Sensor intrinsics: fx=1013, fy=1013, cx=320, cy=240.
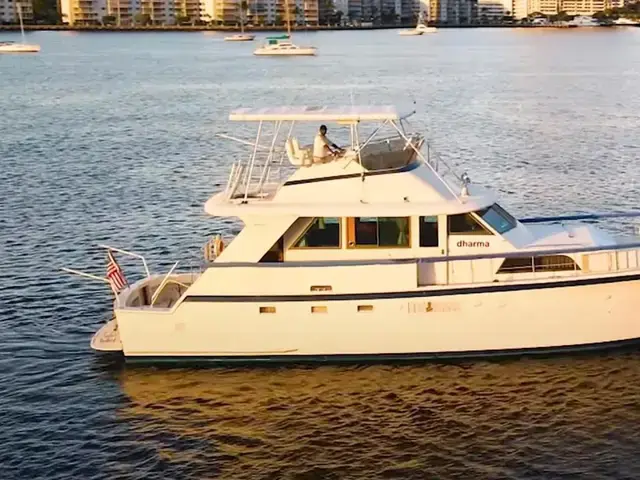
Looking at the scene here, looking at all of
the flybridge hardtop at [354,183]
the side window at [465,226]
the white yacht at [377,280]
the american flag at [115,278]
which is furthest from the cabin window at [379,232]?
the american flag at [115,278]

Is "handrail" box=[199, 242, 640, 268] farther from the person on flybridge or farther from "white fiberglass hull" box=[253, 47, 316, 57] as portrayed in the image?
"white fiberglass hull" box=[253, 47, 316, 57]

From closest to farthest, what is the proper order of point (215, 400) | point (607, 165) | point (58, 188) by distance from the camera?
1. point (215, 400)
2. point (58, 188)
3. point (607, 165)

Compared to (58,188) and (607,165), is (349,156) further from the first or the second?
(607,165)

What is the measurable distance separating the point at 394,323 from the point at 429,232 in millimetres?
1688

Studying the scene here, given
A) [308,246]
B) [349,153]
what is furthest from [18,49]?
[308,246]

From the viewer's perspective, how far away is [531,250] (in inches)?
684

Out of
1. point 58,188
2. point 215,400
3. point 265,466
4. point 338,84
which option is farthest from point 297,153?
point 338,84

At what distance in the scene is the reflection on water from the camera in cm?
1474

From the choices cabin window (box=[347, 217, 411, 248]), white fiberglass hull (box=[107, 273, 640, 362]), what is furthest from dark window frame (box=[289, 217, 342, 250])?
white fiberglass hull (box=[107, 273, 640, 362])

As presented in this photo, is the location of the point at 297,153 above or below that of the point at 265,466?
above

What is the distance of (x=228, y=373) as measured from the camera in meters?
17.8

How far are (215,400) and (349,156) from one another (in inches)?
189

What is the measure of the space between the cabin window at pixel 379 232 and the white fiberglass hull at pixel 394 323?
1001 mm

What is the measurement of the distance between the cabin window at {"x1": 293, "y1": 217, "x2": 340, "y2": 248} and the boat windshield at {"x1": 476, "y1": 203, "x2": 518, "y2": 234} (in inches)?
98.5
